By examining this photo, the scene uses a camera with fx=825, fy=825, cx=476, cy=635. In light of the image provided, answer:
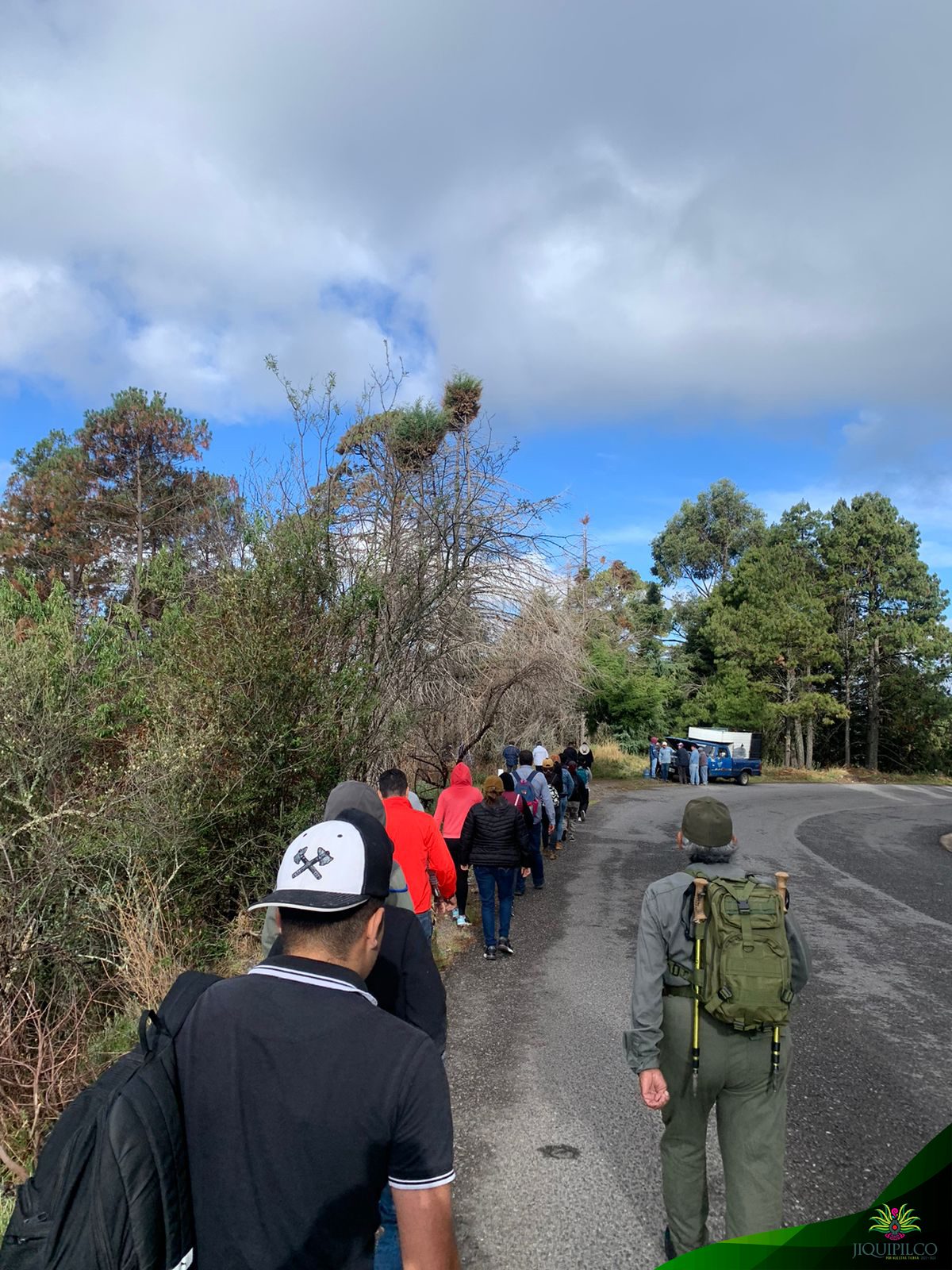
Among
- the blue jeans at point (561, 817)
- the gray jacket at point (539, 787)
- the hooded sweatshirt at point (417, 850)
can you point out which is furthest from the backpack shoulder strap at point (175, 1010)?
the blue jeans at point (561, 817)

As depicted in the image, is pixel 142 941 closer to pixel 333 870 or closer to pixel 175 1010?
pixel 175 1010

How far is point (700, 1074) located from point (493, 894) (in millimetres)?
4928

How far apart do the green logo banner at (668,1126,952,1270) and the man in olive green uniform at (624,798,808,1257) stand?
59cm

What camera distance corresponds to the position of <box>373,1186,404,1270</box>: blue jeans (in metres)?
2.83

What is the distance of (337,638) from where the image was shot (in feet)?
29.2

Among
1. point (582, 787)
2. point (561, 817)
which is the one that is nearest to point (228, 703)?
point (561, 817)

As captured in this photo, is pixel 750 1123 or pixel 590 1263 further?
pixel 590 1263

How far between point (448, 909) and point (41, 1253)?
844 centimetres

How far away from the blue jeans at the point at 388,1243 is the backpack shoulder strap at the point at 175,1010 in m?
1.63

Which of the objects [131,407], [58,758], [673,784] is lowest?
[673,784]

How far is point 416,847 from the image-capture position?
5078 mm

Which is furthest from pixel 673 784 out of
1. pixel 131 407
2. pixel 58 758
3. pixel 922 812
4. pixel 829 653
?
Result: pixel 58 758

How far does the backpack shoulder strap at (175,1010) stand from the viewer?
1590 mm

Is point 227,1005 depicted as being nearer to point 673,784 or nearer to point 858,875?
point 858,875
